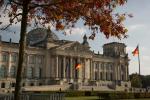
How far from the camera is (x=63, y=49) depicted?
9619 centimetres

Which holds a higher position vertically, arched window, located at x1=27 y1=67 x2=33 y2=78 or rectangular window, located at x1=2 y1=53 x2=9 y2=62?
rectangular window, located at x1=2 y1=53 x2=9 y2=62

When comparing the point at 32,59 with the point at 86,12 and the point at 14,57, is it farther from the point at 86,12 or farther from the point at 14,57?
the point at 86,12

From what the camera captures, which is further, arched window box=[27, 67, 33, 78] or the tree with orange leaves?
arched window box=[27, 67, 33, 78]

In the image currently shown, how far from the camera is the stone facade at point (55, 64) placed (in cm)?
8525

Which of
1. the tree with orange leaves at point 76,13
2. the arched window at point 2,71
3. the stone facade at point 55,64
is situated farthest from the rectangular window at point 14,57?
the tree with orange leaves at point 76,13

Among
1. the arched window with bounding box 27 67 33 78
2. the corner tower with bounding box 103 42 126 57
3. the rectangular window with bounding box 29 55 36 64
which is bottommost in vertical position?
the arched window with bounding box 27 67 33 78

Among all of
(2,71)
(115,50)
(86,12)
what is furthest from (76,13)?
(115,50)

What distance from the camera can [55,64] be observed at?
9419 centimetres

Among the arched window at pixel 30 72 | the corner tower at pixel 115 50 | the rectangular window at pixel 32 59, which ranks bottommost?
the arched window at pixel 30 72

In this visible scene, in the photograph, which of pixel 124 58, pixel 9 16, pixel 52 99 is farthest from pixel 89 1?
pixel 124 58

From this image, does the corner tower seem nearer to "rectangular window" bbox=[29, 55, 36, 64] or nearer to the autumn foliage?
"rectangular window" bbox=[29, 55, 36, 64]

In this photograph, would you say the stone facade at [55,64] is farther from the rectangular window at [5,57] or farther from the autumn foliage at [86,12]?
the autumn foliage at [86,12]

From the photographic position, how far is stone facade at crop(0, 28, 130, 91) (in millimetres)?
85250

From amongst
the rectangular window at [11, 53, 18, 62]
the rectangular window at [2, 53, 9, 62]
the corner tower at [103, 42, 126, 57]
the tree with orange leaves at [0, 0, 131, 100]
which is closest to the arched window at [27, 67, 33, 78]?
the rectangular window at [11, 53, 18, 62]
